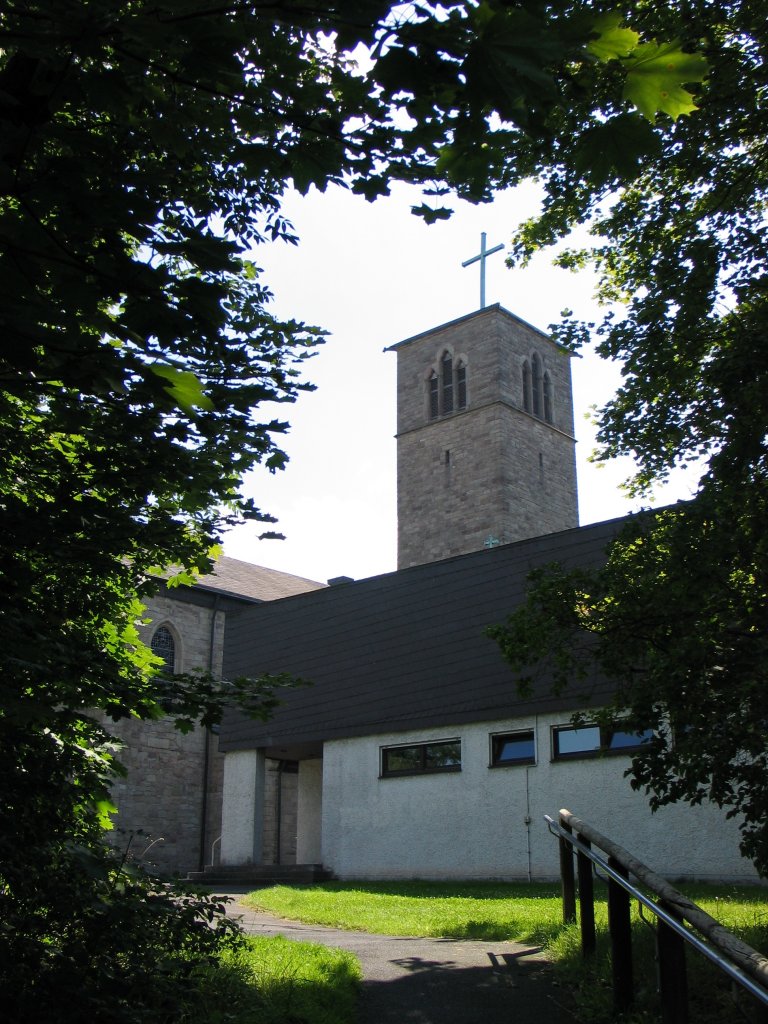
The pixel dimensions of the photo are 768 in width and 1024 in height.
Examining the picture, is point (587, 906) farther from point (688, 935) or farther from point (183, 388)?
point (183, 388)

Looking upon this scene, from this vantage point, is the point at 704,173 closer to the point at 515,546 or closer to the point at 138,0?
the point at 138,0

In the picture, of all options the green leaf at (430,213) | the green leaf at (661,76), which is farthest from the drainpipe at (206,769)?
the green leaf at (661,76)

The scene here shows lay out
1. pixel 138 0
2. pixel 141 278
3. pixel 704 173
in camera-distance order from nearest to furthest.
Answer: pixel 141 278 < pixel 138 0 < pixel 704 173

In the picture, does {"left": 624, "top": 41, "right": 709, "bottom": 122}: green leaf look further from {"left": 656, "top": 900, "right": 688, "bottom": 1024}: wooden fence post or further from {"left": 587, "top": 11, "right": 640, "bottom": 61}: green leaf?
{"left": 656, "top": 900, "right": 688, "bottom": 1024}: wooden fence post

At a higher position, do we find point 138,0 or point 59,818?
point 138,0

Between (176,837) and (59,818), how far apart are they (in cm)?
2337

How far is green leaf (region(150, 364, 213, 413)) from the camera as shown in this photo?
9.59 ft

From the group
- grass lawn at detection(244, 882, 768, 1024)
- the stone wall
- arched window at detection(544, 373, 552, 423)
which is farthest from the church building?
arched window at detection(544, 373, 552, 423)

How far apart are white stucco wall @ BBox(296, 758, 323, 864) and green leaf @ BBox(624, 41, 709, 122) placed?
22492mm

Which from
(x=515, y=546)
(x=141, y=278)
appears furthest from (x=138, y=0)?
(x=515, y=546)

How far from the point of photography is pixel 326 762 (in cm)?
2139

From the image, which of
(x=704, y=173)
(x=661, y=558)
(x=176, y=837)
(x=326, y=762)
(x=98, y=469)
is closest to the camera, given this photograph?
(x=98, y=469)

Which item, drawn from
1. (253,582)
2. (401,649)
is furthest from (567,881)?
(253,582)

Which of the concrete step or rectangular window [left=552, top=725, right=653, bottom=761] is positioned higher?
rectangular window [left=552, top=725, right=653, bottom=761]
